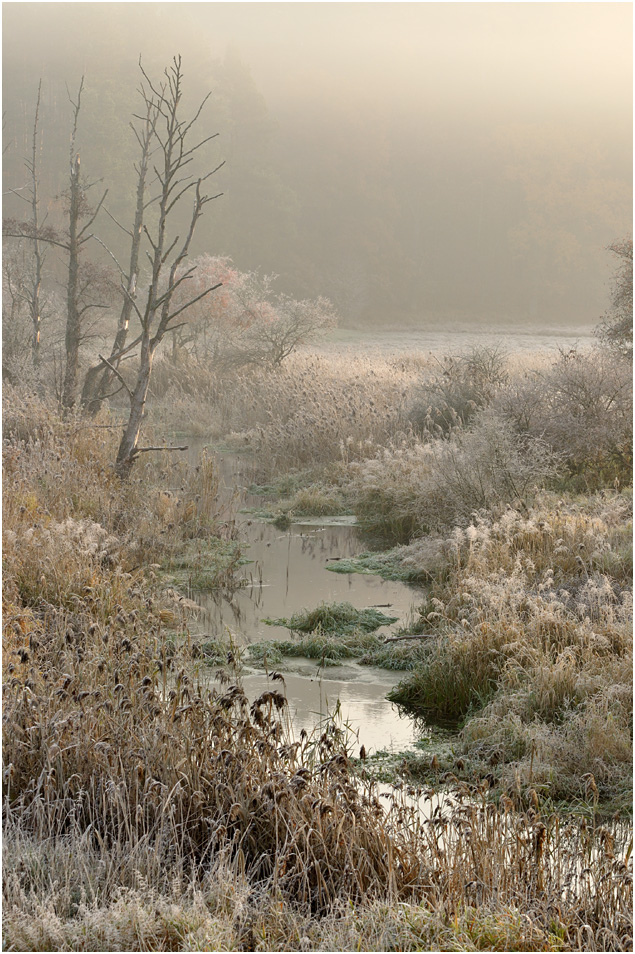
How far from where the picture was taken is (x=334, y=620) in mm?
6762

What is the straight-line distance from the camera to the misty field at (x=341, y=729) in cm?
280

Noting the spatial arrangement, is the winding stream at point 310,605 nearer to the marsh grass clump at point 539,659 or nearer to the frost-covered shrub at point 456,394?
the marsh grass clump at point 539,659

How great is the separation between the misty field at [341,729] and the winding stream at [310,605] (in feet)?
0.66

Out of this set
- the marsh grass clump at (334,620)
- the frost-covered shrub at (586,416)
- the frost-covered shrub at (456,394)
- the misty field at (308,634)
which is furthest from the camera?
the frost-covered shrub at (456,394)

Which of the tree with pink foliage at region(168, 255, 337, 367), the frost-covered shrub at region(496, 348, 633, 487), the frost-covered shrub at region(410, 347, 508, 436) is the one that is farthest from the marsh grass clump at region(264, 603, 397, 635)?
the tree with pink foliage at region(168, 255, 337, 367)

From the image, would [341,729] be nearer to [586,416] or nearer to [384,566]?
[384,566]

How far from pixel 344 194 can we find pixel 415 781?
61978 millimetres

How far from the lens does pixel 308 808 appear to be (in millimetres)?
3299

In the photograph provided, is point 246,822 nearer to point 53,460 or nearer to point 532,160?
point 53,460

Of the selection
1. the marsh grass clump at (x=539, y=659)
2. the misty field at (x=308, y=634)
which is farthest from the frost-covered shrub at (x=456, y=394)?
the marsh grass clump at (x=539, y=659)

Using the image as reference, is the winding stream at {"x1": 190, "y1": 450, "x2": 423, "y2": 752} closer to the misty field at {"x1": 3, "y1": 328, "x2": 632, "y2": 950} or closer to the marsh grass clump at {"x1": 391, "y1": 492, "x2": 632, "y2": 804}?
the misty field at {"x1": 3, "y1": 328, "x2": 632, "y2": 950}

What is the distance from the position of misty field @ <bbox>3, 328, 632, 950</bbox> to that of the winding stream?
0.66ft

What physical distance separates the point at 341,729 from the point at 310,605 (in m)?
2.46

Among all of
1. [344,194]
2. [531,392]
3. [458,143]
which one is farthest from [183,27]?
[531,392]
